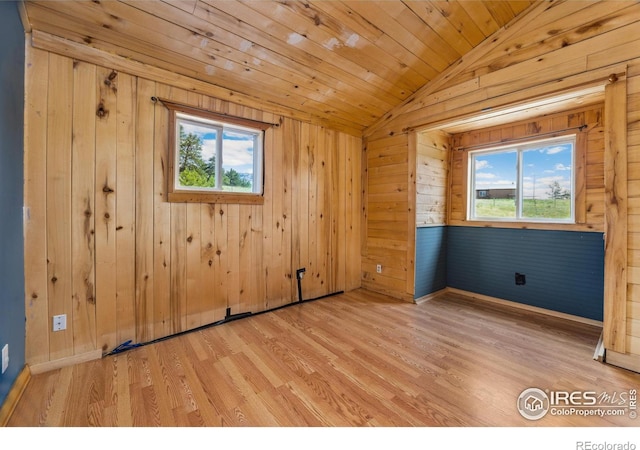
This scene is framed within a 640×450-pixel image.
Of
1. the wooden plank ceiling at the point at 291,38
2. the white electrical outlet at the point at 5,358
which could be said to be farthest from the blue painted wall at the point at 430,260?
the white electrical outlet at the point at 5,358

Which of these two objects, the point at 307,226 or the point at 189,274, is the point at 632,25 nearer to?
the point at 307,226

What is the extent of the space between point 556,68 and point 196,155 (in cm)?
321

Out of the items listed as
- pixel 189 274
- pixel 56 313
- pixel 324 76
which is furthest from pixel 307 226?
pixel 56 313

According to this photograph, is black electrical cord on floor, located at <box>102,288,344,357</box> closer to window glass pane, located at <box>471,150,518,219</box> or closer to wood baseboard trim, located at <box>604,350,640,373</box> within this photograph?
window glass pane, located at <box>471,150,518,219</box>

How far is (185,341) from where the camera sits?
2.25 metres

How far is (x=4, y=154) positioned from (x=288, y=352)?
6.89ft

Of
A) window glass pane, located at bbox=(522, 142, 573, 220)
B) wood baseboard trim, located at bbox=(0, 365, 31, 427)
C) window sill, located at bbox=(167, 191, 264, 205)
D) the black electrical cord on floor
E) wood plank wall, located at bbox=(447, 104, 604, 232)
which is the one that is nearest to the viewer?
wood baseboard trim, located at bbox=(0, 365, 31, 427)

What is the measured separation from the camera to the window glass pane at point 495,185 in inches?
129

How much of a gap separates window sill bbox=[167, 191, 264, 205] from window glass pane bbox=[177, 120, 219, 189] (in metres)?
0.12

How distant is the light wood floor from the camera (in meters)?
1.40

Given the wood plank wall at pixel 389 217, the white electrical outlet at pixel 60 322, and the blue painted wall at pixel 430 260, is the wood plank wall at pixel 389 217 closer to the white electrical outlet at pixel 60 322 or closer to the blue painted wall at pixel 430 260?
the blue painted wall at pixel 430 260

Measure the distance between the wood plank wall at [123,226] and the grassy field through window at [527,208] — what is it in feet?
8.31

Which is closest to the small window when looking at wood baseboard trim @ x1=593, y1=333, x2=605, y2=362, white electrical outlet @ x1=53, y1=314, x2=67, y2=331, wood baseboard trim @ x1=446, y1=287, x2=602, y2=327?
white electrical outlet @ x1=53, y1=314, x2=67, y2=331

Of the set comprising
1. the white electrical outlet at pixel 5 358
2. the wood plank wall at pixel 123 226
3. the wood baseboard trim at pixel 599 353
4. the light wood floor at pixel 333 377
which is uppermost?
the wood plank wall at pixel 123 226
